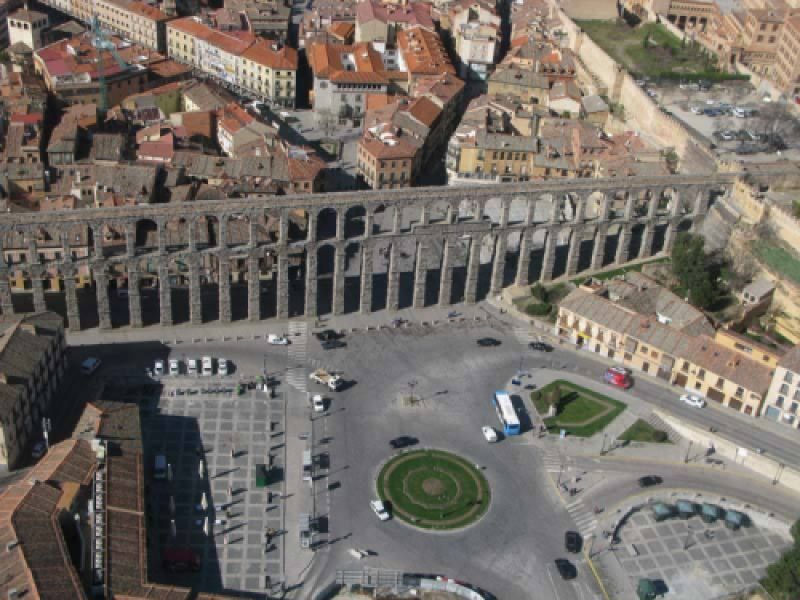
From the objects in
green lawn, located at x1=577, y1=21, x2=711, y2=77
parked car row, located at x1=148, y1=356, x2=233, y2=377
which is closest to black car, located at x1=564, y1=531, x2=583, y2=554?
parked car row, located at x1=148, y1=356, x2=233, y2=377

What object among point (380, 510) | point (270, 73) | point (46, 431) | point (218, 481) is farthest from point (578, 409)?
point (270, 73)

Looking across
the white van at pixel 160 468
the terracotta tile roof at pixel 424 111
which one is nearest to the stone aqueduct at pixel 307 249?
the terracotta tile roof at pixel 424 111

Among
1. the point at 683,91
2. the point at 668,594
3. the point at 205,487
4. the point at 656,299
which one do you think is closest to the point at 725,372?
the point at 656,299

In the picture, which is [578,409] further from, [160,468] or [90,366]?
[90,366]

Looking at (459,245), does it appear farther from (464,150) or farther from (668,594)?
(668,594)

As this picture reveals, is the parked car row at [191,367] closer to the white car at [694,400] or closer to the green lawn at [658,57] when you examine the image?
the white car at [694,400]

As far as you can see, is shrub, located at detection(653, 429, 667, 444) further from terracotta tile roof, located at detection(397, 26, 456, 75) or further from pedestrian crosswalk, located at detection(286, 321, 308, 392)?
terracotta tile roof, located at detection(397, 26, 456, 75)
